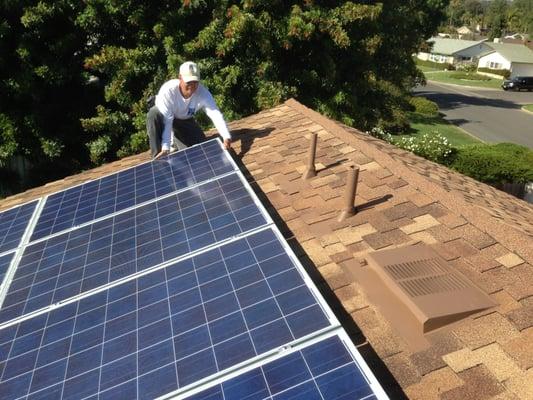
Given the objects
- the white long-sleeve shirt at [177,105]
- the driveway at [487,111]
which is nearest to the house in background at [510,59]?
the driveway at [487,111]

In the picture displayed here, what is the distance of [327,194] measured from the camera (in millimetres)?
6340

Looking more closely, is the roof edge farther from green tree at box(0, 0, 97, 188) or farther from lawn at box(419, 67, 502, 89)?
lawn at box(419, 67, 502, 89)

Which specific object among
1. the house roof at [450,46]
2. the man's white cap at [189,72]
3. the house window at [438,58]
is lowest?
the house window at [438,58]

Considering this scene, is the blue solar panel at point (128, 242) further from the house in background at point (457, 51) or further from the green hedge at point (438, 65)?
the house in background at point (457, 51)

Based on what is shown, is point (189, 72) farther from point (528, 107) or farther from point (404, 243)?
point (528, 107)

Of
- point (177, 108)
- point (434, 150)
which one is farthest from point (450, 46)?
point (177, 108)

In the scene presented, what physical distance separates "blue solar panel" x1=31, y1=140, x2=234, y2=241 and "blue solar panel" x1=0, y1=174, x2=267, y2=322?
0.34 metres

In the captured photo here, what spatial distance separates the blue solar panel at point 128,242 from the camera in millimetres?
4773

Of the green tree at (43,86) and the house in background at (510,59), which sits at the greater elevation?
the green tree at (43,86)

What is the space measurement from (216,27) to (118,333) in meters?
12.9

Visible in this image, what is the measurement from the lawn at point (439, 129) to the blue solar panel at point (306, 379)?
33824mm

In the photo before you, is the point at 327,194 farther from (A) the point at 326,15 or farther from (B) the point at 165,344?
(A) the point at 326,15

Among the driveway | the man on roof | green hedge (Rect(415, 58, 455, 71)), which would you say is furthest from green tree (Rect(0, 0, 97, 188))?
green hedge (Rect(415, 58, 455, 71))

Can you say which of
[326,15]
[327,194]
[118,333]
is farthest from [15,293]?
[326,15]
